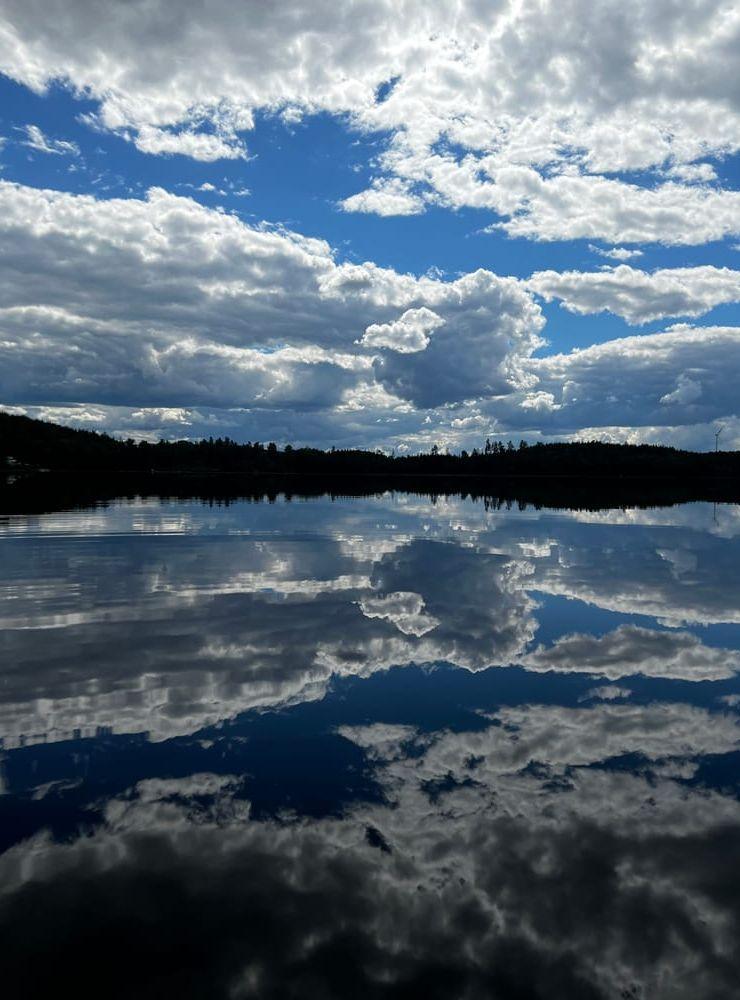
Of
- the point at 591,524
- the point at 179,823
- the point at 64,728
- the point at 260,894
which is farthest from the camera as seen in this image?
the point at 591,524

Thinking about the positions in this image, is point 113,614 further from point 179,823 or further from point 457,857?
point 457,857

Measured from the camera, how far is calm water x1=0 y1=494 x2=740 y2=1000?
26.1 ft

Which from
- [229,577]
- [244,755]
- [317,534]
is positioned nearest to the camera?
[244,755]

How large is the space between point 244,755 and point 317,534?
133 ft

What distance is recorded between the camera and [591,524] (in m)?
66.6

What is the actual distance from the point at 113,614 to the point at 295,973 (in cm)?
1934

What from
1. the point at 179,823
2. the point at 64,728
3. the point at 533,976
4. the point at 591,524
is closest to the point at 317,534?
the point at 591,524

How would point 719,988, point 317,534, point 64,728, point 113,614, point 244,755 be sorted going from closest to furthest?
point 719,988 → point 244,755 → point 64,728 → point 113,614 → point 317,534

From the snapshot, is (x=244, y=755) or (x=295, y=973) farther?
(x=244, y=755)

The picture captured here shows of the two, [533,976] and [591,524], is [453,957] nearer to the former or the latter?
[533,976]

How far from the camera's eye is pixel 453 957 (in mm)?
7973

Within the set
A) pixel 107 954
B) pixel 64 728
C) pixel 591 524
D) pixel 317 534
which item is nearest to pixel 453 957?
pixel 107 954

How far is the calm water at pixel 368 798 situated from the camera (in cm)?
795

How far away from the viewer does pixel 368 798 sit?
1161 centimetres
